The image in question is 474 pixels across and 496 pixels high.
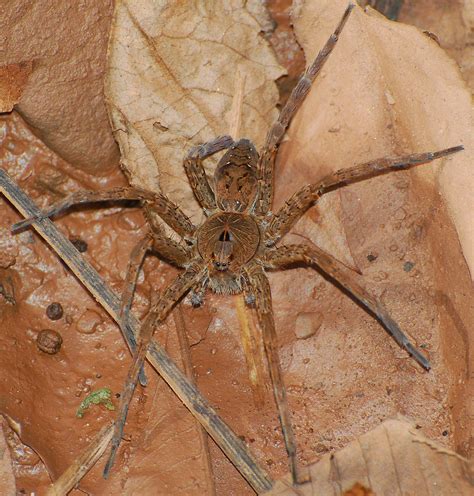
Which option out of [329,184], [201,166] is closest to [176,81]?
[201,166]

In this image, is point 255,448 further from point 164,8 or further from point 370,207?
point 164,8

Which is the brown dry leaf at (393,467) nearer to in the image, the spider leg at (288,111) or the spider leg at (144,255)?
the spider leg at (144,255)

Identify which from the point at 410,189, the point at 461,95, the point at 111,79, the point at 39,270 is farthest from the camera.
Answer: the point at 39,270

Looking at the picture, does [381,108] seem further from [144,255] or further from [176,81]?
[144,255]

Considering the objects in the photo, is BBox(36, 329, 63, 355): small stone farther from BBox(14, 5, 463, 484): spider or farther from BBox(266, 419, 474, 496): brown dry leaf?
BBox(266, 419, 474, 496): brown dry leaf

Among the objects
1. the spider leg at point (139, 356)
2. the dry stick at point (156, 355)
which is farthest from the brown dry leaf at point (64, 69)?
the spider leg at point (139, 356)

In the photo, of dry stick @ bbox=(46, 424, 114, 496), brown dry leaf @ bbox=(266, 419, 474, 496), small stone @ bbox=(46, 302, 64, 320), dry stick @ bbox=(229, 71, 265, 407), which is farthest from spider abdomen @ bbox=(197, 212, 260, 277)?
brown dry leaf @ bbox=(266, 419, 474, 496)

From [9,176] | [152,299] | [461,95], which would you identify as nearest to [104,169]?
[9,176]
